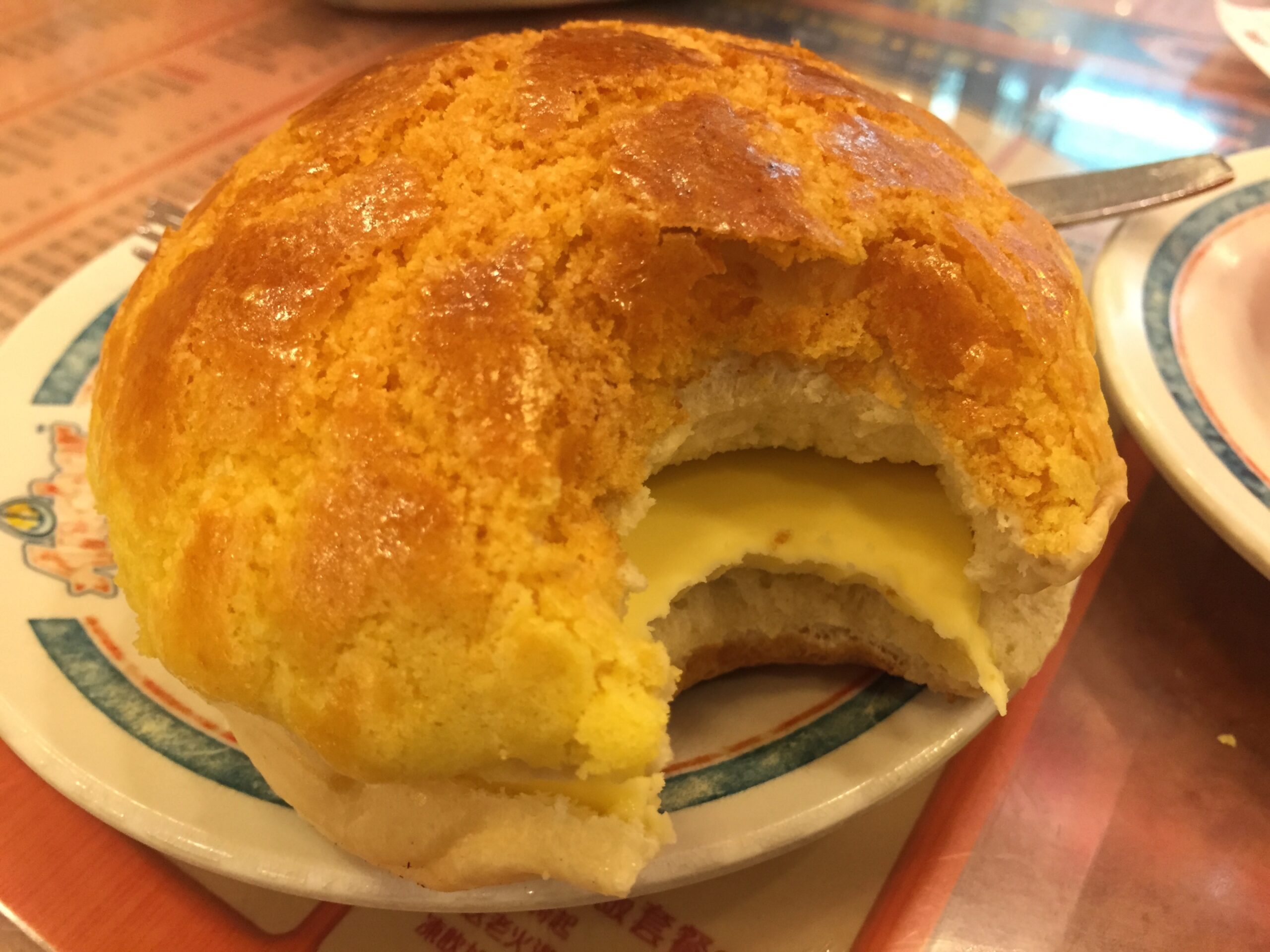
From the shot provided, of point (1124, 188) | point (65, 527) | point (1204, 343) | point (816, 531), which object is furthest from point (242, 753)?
point (1124, 188)

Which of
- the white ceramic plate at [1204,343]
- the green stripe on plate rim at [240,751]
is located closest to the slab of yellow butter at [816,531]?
the green stripe on plate rim at [240,751]

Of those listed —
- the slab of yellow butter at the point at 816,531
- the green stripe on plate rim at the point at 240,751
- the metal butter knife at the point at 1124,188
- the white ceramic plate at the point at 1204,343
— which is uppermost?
the metal butter knife at the point at 1124,188

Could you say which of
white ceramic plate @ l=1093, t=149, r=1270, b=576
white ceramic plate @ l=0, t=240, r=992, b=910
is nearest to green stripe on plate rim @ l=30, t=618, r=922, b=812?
white ceramic plate @ l=0, t=240, r=992, b=910

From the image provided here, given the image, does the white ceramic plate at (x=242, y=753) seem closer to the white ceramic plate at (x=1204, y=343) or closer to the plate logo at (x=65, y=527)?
the plate logo at (x=65, y=527)

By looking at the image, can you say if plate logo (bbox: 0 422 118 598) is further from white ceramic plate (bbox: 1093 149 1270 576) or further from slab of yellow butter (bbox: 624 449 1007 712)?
white ceramic plate (bbox: 1093 149 1270 576)

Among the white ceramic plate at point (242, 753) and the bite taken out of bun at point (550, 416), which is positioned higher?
the bite taken out of bun at point (550, 416)

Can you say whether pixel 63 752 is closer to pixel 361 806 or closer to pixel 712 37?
pixel 361 806
